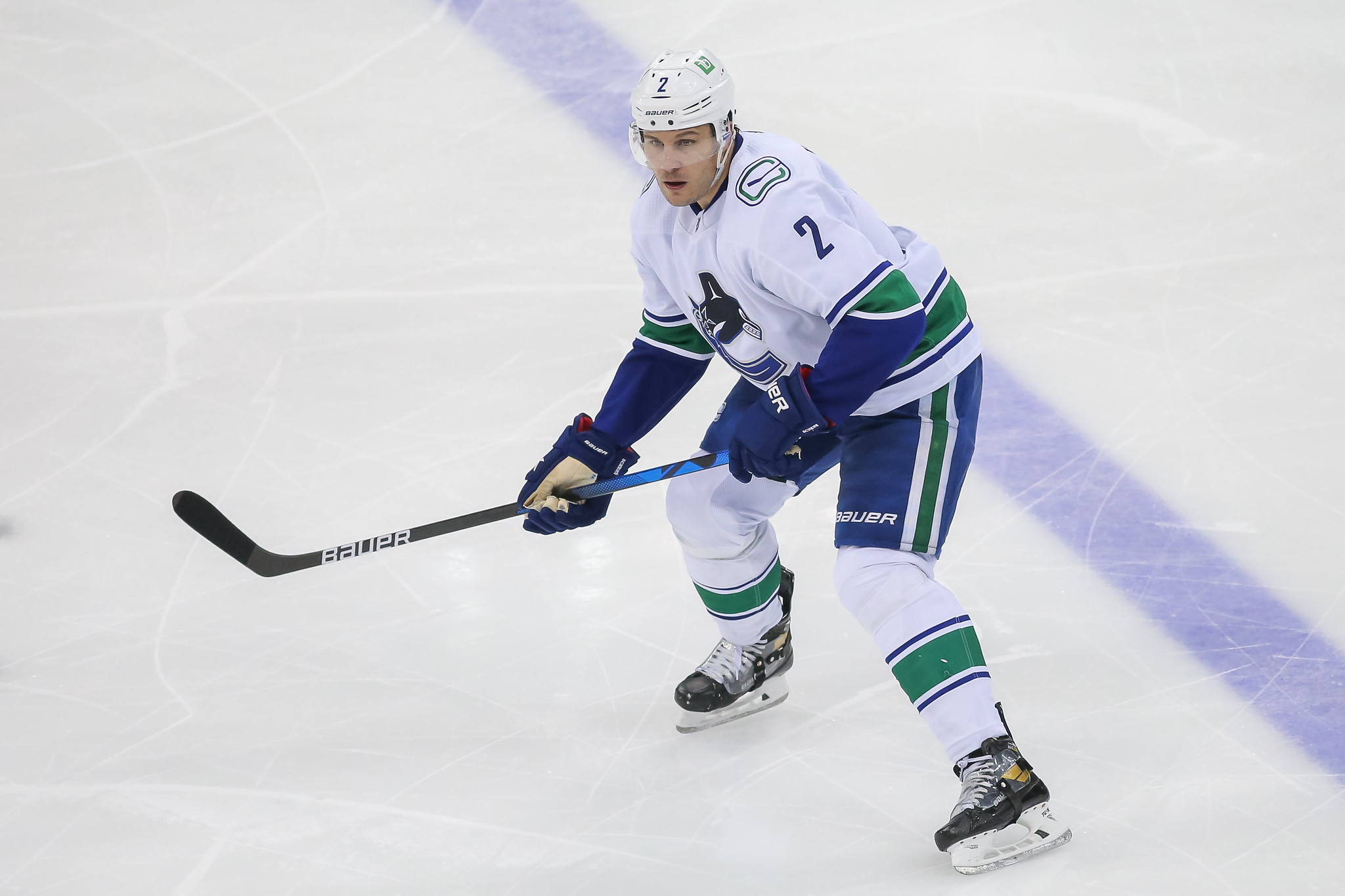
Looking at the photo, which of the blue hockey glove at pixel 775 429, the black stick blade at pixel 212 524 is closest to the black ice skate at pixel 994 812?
the blue hockey glove at pixel 775 429

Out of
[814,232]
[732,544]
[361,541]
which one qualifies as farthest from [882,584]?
[361,541]

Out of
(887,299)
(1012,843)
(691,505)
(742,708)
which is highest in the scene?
(887,299)

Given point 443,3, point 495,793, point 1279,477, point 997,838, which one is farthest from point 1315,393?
point 443,3

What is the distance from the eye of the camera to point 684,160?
6.79 feet

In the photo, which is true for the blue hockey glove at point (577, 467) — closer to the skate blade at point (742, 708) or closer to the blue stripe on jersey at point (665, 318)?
the blue stripe on jersey at point (665, 318)

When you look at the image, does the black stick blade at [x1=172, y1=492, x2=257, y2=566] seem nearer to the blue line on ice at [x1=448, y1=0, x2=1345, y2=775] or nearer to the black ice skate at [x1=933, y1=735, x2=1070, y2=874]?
the black ice skate at [x1=933, y1=735, x2=1070, y2=874]

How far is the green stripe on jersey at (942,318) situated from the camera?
7.17 ft

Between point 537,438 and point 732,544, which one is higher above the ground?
point 732,544

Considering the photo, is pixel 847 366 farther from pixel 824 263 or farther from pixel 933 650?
pixel 933 650

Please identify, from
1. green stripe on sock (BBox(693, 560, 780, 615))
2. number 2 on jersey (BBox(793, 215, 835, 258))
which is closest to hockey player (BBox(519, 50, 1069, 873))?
A: number 2 on jersey (BBox(793, 215, 835, 258))

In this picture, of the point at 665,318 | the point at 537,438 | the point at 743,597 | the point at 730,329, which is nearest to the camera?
the point at 730,329

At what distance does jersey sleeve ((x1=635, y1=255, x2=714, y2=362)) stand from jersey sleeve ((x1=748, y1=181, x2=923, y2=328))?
0.36 meters

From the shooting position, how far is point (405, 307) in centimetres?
391

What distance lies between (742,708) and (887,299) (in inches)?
37.5
